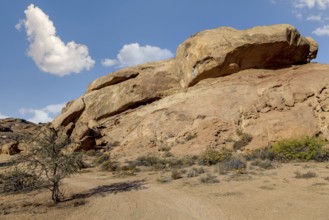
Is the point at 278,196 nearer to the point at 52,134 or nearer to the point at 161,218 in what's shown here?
the point at 161,218

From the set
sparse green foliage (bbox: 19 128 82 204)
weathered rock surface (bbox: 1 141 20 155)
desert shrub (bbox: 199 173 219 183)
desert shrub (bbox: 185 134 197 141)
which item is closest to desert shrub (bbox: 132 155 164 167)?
desert shrub (bbox: 185 134 197 141)

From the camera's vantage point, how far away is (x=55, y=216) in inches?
352

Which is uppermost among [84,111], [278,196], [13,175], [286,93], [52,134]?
[84,111]

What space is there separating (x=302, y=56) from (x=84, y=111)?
23404 mm

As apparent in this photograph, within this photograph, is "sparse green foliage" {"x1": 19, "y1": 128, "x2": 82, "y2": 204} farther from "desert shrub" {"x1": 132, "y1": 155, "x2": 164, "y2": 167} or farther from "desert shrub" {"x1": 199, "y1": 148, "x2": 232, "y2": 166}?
"desert shrub" {"x1": 199, "y1": 148, "x2": 232, "y2": 166}

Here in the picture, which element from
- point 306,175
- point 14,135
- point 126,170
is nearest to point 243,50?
point 126,170

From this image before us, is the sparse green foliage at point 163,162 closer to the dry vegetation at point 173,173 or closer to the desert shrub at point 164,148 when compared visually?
the dry vegetation at point 173,173

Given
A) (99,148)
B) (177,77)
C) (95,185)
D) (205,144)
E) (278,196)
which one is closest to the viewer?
(278,196)

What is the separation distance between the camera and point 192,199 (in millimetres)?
10023

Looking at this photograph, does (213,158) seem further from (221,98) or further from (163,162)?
(221,98)

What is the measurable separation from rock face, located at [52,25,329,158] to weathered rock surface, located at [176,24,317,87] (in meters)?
0.08

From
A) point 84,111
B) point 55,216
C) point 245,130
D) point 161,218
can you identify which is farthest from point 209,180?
point 84,111

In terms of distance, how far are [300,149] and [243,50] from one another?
1080 centimetres

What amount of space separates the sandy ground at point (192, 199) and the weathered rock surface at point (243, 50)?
13.5 meters
